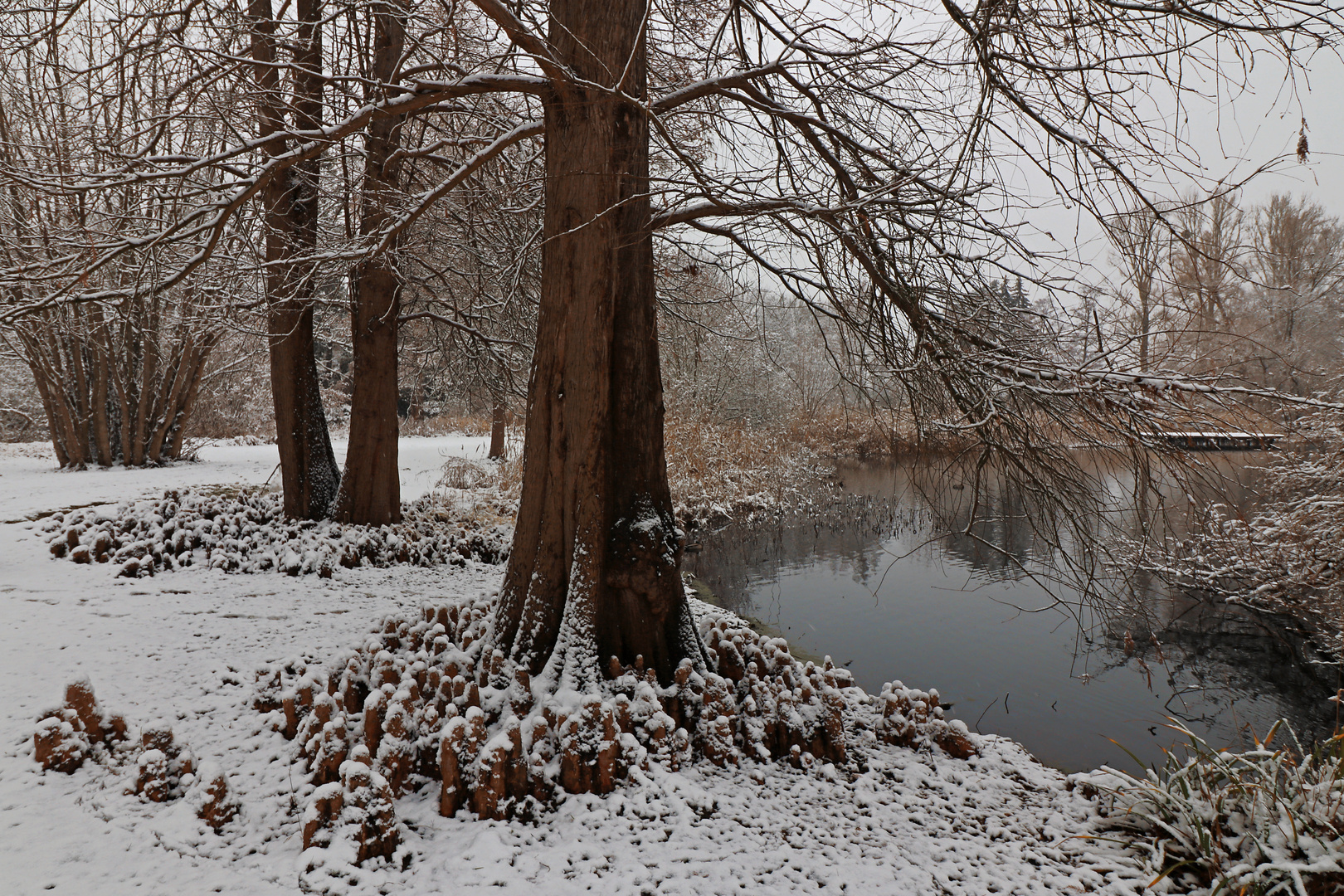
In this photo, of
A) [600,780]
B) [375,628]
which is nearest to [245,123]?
[375,628]

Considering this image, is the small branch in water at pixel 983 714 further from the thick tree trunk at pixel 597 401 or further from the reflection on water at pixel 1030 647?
the thick tree trunk at pixel 597 401

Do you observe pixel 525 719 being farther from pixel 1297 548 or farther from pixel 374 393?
pixel 1297 548

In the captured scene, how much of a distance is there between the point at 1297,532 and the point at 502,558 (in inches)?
327

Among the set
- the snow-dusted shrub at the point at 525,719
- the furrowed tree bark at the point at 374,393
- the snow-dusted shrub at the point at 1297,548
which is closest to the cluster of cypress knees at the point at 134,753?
the snow-dusted shrub at the point at 525,719

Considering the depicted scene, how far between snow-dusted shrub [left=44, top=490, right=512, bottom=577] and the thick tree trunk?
3495mm

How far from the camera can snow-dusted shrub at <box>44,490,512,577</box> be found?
6094 millimetres

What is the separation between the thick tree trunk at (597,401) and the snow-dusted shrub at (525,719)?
28 centimetres

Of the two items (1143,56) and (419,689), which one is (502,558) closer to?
(419,689)

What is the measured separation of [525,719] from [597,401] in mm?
1644

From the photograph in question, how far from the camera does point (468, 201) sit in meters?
5.50

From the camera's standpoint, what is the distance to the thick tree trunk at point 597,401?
142 inches

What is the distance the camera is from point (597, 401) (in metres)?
3.62

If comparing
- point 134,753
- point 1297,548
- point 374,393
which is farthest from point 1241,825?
point 374,393

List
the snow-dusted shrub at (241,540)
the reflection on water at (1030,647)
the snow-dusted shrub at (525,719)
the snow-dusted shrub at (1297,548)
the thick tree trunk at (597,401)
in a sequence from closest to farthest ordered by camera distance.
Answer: the snow-dusted shrub at (525,719) < the thick tree trunk at (597,401) < the reflection on water at (1030,647) < the snow-dusted shrub at (1297,548) < the snow-dusted shrub at (241,540)
